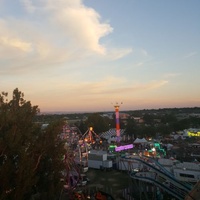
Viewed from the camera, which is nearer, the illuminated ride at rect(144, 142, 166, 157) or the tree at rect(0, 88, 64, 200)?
the tree at rect(0, 88, 64, 200)

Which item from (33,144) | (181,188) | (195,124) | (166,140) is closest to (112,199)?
(181,188)

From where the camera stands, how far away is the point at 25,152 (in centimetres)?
887

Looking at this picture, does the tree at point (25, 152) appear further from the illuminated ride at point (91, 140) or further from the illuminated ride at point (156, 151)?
the illuminated ride at point (91, 140)

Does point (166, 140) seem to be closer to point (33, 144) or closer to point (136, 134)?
point (136, 134)

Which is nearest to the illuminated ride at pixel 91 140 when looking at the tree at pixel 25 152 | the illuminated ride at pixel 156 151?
the illuminated ride at pixel 156 151

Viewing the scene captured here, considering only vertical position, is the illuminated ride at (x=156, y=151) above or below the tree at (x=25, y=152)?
below

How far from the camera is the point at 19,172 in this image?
8633mm

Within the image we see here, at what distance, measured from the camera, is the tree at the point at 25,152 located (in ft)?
28.2

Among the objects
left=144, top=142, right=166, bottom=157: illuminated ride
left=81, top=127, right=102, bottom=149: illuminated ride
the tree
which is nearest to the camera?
→ the tree

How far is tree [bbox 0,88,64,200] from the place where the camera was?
28.2 ft

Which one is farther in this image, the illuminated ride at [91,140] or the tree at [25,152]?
the illuminated ride at [91,140]

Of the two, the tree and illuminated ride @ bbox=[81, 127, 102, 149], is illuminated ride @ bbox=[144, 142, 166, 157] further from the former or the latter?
the tree

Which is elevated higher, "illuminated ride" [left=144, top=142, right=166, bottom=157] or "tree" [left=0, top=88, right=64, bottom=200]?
"tree" [left=0, top=88, right=64, bottom=200]

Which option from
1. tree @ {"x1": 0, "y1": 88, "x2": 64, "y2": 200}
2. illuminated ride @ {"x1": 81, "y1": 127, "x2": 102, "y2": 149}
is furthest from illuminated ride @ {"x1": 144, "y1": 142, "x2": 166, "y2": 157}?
tree @ {"x1": 0, "y1": 88, "x2": 64, "y2": 200}
